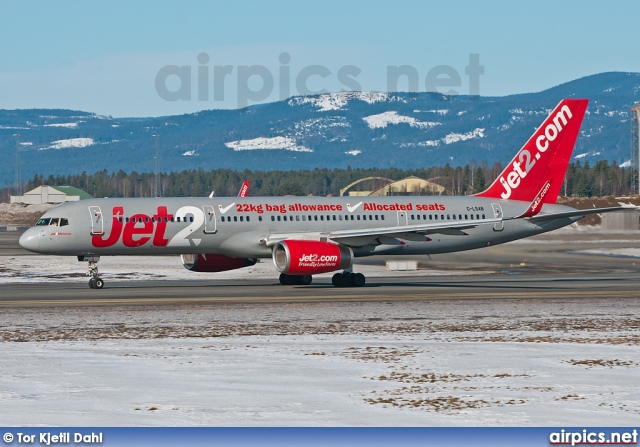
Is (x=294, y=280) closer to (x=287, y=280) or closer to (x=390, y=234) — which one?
(x=287, y=280)

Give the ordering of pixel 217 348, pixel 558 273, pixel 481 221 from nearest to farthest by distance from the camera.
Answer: pixel 217 348
pixel 481 221
pixel 558 273

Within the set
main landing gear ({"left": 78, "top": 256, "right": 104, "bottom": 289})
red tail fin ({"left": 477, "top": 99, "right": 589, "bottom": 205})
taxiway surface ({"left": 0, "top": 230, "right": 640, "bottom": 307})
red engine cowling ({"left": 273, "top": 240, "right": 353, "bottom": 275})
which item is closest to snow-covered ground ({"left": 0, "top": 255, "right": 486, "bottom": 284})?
taxiway surface ({"left": 0, "top": 230, "right": 640, "bottom": 307})

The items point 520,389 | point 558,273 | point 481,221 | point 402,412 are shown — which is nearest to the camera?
point 402,412

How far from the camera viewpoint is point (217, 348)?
23344 millimetres

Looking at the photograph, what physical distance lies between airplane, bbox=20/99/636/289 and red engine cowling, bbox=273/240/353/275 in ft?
0.13

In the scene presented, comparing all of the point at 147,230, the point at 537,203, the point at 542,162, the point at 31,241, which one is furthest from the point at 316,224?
the point at 31,241

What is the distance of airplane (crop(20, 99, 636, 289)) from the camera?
41969 mm

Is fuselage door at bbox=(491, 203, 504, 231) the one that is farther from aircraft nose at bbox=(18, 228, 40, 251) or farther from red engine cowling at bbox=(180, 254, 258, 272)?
aircraft nose at bbox=(18, 228, 40, 251)

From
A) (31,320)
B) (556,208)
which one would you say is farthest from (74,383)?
(556,208)

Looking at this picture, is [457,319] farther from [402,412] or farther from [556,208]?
[556,208]

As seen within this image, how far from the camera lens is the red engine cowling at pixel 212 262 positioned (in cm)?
4572

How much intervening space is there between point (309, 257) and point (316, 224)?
419 cm

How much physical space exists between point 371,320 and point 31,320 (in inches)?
380

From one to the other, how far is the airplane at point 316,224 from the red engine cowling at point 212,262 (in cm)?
4
